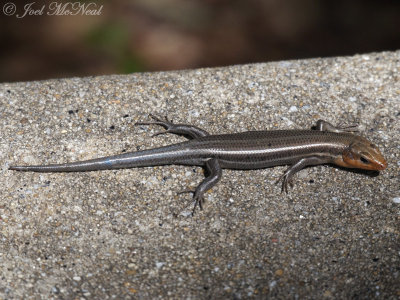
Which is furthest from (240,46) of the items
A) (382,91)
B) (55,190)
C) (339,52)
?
(55,190)

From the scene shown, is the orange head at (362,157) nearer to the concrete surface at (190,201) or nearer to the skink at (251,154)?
the skink at (251,154)

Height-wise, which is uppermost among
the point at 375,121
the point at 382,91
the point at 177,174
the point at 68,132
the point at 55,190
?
the point at 382,91

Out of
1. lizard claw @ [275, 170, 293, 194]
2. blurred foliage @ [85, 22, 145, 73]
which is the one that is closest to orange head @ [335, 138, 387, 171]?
lizard claw @ [275, 170, 293, 194]

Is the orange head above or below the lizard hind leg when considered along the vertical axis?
above

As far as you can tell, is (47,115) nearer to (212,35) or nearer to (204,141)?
(204,141)

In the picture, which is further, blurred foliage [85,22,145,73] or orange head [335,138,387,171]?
blurred foliage [85,22,145,73]

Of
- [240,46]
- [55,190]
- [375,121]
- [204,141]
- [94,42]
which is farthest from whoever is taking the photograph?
[240,46]

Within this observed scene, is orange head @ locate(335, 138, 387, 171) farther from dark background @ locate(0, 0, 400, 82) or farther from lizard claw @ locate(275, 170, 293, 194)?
dark background @ locate(0, 0, 400, 82)
